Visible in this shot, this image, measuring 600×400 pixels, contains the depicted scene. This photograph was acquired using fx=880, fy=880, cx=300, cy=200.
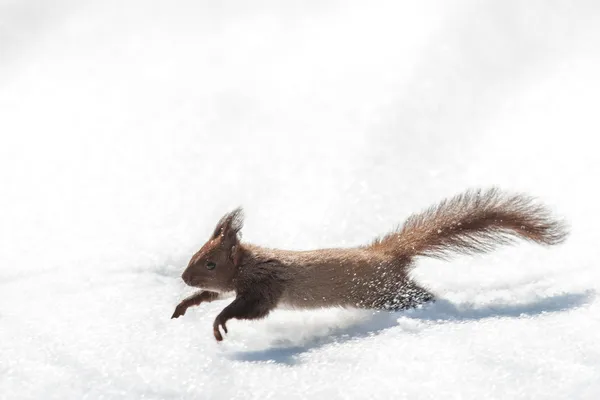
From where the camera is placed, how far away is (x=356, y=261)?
553 cm

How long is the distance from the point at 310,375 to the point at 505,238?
1973 mm

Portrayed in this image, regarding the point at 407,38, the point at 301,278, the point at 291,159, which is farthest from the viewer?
the point at 407,38

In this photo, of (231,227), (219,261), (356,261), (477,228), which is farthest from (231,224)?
(477,228)

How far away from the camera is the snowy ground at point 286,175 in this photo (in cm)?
441

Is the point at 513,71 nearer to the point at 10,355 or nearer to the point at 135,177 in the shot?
the point at 135,177

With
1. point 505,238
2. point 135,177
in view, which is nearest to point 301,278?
point 505,238

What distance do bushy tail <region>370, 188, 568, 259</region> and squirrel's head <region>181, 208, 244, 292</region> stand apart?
0.99 meters

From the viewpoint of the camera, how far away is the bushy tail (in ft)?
18.3

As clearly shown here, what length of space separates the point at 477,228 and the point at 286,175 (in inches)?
103

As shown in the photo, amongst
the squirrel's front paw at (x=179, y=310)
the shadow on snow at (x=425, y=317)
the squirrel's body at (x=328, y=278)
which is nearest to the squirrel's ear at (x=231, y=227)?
the squirrel's body at (x=328, y=278)

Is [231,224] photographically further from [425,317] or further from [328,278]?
[425,317]

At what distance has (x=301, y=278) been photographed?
5.43 meters

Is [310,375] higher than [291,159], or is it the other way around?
[291,159]

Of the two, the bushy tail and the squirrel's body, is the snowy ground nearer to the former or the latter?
the squirrel's body
